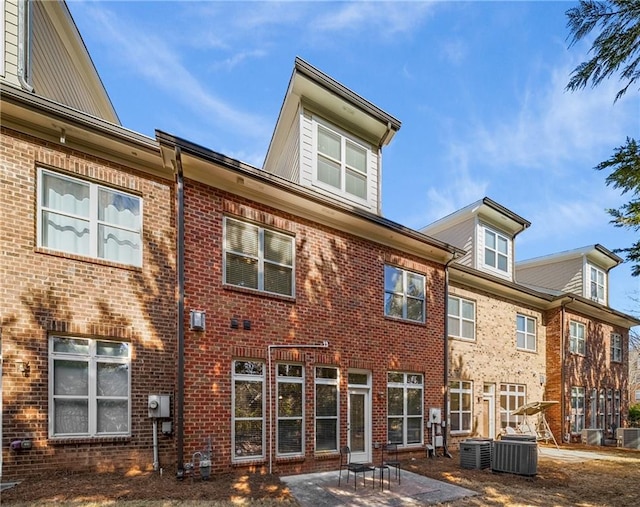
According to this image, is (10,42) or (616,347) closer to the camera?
(10,42)

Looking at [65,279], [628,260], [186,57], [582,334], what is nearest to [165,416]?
[65,279]

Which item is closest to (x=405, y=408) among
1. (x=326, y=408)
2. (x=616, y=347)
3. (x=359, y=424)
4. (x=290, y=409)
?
(x=359, y=424)

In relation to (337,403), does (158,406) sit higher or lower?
higher

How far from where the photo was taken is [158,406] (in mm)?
7945

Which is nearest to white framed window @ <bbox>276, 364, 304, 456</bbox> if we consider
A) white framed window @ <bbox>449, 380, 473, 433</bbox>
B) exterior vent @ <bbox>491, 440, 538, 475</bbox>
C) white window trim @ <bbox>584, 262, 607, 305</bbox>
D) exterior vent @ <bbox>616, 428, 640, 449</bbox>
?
exterior vent @ <bbox>491, 440, 538, 475</bbox>

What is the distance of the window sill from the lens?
7.18 m

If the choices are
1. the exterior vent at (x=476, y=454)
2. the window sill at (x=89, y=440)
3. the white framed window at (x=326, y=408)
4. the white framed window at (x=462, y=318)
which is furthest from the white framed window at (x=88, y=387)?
the white framed window at (x=462, y=318)

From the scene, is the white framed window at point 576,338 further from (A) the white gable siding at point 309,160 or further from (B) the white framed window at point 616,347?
(A) the white gable siding at point 309,160

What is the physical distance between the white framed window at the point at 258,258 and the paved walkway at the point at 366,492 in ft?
13.3

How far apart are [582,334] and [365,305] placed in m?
14.7

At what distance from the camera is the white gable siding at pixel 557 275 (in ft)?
71.2

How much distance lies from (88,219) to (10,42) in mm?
3975

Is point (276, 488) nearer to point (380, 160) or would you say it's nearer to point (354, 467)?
point (354, 467)

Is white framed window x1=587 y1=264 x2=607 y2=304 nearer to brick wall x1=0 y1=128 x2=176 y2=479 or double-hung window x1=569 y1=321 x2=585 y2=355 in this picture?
double-hung window x1=569 y1=321 x2=585 y2=355
